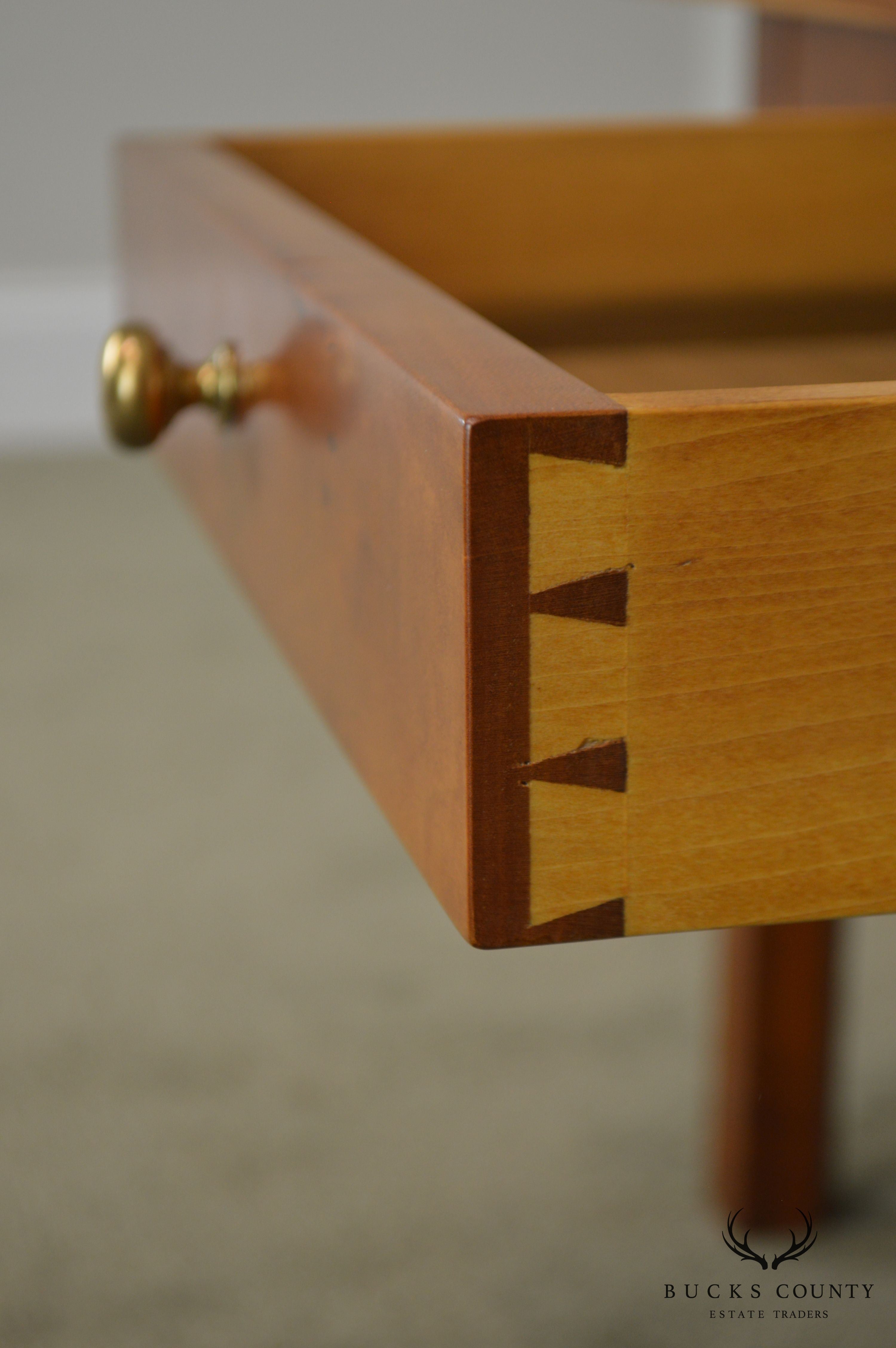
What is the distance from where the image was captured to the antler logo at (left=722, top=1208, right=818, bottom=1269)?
30.6 inches

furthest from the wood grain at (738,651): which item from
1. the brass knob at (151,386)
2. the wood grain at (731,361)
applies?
the wood grain at (731,361)

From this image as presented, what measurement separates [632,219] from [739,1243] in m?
0.49

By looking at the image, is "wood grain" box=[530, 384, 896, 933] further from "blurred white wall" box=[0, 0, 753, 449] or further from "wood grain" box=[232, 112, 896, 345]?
"blurred white wall" box=[0, 0, 753, 449]

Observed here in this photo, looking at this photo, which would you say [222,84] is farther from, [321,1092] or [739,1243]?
[739,1243]

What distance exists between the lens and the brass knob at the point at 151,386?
1.37 ft

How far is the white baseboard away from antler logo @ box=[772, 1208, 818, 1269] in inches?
75.5

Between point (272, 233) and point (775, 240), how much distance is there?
0.33 metres

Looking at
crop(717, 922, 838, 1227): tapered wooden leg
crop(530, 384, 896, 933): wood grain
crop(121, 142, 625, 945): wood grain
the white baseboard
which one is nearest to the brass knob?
crop(121, 142, 625, 945): wood grain

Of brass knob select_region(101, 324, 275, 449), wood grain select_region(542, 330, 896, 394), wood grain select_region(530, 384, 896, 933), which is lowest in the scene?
wood grain select_region(530, 384, 896, 933)

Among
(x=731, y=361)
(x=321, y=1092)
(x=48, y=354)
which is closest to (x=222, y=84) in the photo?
(x=48, y=354)

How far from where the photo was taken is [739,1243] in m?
0.81

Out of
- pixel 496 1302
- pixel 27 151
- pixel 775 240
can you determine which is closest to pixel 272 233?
pixel 775 240

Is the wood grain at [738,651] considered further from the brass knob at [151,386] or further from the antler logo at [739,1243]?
the antler logo at [739,1243]

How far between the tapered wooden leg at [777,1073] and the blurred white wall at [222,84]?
6.29 ft
